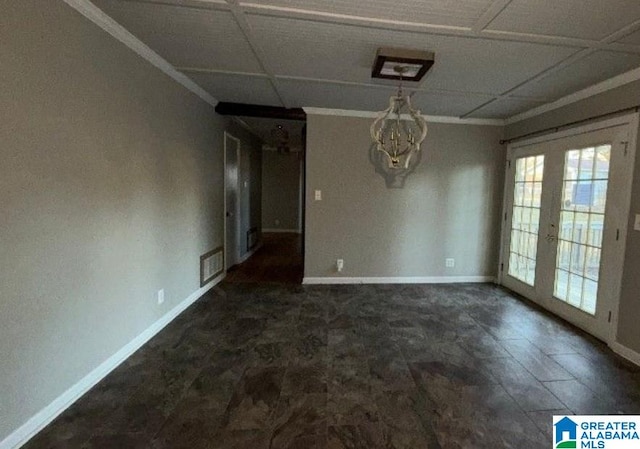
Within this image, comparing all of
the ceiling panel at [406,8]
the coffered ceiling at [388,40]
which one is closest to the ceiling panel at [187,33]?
the coffered ceiling at [388,40]

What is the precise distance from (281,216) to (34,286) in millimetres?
7768

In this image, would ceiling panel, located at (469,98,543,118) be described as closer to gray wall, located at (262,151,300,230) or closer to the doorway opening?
the doorway opening

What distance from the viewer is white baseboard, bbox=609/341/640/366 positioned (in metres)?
2.43

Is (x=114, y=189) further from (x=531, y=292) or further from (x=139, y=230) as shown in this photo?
(x=531, y=292)

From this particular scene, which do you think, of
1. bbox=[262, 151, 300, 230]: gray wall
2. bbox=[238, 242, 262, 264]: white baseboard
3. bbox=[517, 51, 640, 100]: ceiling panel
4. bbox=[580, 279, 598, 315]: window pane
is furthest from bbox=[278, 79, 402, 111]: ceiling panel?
bbox=[262, 151, 300, 230]: gray wall

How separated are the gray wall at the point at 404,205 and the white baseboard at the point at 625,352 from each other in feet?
6.40

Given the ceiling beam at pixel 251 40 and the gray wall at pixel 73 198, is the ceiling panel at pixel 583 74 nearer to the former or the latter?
the ceiling beam at pixel 251 40

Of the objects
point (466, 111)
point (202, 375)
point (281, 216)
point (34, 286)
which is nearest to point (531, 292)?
point (466, 111)

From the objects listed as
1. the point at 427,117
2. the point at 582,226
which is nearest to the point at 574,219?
the point at 582,226

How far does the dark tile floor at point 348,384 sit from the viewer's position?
5.38 ft

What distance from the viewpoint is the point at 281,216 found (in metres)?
9.34

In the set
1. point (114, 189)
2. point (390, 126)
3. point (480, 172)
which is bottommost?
point (114, 189)

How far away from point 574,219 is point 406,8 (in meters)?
2.79

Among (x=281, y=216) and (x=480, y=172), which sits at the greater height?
(x=480, y=172)
